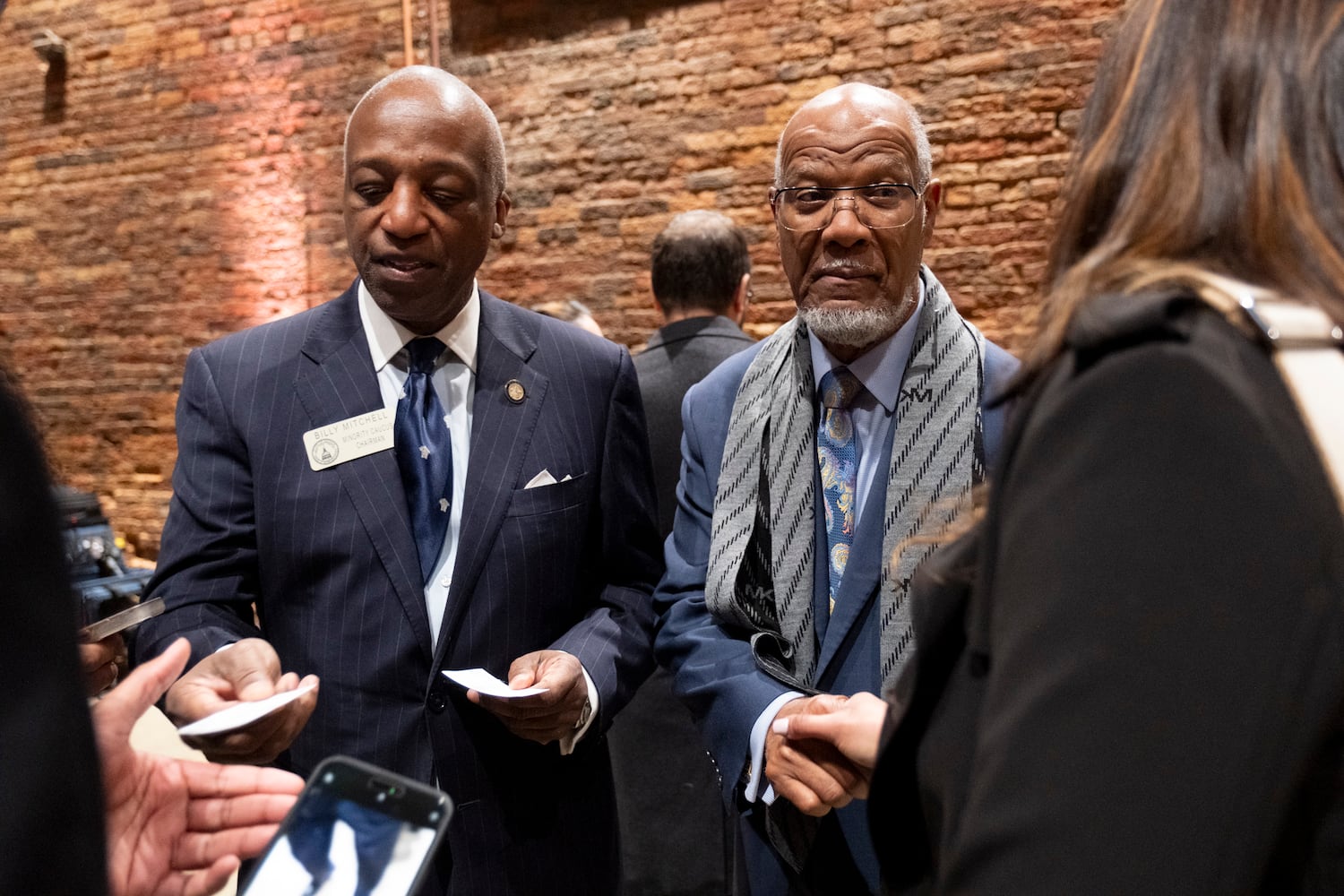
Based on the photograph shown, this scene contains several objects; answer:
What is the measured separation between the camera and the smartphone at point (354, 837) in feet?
3.40

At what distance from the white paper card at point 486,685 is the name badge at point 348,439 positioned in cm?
43

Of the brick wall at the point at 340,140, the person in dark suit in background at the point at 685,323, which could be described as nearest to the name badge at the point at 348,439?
the person in dark suit in background at the point at 685,323

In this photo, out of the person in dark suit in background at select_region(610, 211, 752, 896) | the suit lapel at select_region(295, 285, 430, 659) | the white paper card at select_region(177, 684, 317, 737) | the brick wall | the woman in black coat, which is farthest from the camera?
the brick wall

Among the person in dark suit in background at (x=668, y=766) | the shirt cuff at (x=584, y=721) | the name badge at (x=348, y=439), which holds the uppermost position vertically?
the name badge at (x=348, y=439)

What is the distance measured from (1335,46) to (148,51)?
23.5 ft

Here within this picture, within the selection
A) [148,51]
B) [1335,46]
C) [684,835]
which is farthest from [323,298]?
[1335,46]

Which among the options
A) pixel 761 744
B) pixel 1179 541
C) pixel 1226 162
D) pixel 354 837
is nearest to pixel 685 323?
pixel 761 744

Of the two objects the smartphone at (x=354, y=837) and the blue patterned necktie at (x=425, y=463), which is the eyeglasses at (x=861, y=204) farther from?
the smartphone at (x=354, y=837)

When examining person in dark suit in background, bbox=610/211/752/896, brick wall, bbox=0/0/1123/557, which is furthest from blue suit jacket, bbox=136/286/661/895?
brick wall, bbox=0/0/1123/557

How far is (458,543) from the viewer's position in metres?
1.69

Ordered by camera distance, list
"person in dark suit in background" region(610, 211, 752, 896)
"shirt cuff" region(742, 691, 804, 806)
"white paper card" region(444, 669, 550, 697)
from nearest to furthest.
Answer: "white paper card" region(444, 669, 550, 697) → "shirt cuff" region(742, 691, 804, 806) → "person in dark suit in background" region(610, 211, 752, 896)

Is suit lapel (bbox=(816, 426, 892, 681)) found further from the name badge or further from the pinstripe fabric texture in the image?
the name badge

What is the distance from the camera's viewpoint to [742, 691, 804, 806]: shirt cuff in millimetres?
1533

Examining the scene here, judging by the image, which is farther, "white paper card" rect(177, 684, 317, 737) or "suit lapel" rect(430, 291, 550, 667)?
"suit lapel" rect(430, 291, 550, 667)
